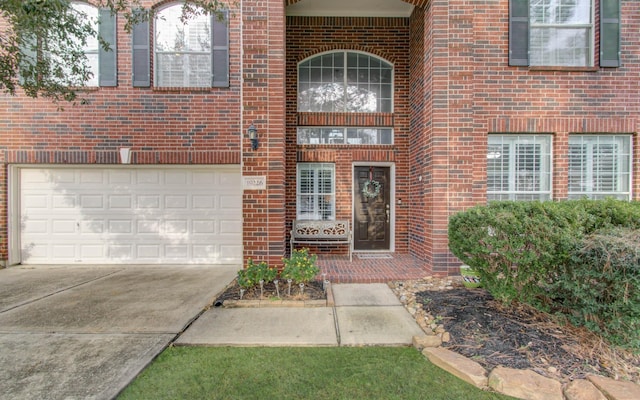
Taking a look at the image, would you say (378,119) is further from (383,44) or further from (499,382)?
(499,382)

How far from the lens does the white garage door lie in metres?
5.80

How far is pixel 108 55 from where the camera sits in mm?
5484

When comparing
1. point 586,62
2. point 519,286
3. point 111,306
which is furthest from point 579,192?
point 111,306

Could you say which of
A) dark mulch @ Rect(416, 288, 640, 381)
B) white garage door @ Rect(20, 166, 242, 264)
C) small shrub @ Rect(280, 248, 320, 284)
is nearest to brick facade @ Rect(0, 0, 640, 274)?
white garage door @ Rect(20, 166, 242, 264)

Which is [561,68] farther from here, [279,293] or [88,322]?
[88,322]

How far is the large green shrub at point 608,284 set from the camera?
2.29 metres

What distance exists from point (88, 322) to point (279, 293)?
7.23 ft

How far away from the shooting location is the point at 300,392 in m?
2.12

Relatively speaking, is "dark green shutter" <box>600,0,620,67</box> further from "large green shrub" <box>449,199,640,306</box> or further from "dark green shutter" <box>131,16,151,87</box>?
"dark green shutter" <box>131,16,151,87</box>

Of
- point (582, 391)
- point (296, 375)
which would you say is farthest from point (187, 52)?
point (582, 391)

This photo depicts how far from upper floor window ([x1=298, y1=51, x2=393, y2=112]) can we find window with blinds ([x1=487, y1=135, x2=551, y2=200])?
2326 millimetres

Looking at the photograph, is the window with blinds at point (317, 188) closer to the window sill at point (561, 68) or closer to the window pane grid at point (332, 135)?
the window pane grid at point (332, 135)

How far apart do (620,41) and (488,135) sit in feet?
9.23

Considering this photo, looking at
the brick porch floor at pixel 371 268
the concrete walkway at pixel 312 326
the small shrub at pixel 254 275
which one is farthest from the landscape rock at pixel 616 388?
the small shrub at pixel 254 275
